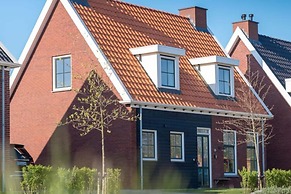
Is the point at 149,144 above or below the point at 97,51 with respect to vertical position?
below

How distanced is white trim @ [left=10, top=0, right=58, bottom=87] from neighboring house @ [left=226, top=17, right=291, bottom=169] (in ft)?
40.3

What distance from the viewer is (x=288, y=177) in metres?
29.8

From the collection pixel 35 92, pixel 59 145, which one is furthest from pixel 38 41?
pixel 59 145

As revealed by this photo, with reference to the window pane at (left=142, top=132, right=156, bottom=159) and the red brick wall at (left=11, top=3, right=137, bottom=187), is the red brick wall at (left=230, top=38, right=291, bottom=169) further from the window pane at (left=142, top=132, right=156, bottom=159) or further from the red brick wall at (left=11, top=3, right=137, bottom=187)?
the red brick wall at (left=11, top=3, right=137, bottom=187)

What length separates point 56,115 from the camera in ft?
104

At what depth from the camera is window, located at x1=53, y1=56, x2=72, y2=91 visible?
31656 millimetres

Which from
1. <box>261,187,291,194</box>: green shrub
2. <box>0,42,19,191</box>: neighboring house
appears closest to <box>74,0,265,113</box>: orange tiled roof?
<box>0,42,19,191</box>: neighboring house

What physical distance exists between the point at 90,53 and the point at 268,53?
44.7ft

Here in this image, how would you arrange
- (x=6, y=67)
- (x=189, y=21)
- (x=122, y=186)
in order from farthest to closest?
1. (x=189, y=21)
2. (x=122, y=186)
3. (x=6, y=67)

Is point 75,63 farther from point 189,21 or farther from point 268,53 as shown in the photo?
point 268,53

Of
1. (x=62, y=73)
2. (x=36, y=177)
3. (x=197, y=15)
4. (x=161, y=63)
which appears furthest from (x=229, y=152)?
(x=36, y=177)

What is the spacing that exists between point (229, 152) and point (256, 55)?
6696mm

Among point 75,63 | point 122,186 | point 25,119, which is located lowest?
point 122,186

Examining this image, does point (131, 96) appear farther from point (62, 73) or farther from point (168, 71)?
point (62, 73)
